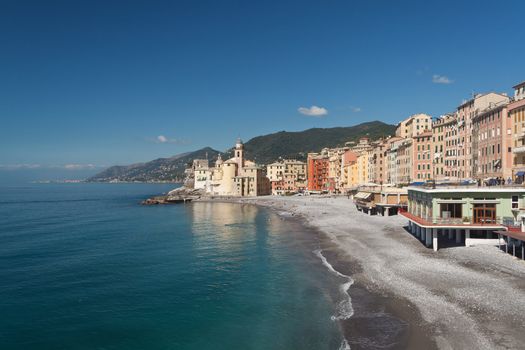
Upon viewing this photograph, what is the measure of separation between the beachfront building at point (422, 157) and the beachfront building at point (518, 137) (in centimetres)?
3480

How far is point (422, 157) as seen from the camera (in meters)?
93.9

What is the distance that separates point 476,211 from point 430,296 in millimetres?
17050

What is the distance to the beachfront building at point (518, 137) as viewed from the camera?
55688mm

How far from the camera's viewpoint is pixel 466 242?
45.3 m

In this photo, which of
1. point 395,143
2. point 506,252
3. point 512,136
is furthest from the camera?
point 395,143

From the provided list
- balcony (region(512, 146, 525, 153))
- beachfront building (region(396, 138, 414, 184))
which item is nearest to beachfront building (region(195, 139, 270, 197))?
beachfront building (region(396, 138, 414, 184))

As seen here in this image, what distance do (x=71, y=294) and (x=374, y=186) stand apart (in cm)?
6649

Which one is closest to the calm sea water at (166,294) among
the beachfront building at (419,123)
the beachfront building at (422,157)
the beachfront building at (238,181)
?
the beachfront building at (422,157)

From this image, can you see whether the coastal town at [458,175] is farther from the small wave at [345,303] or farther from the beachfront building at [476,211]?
the small wave at [345,303]

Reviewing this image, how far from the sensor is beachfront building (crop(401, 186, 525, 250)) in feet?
140

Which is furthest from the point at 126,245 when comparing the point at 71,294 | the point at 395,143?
the point at 395,143

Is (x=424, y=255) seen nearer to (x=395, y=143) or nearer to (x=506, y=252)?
(x=506, y=252)

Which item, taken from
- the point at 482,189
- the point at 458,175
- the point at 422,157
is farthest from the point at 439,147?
the point at 482,189

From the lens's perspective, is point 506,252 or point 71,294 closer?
point 71,294
